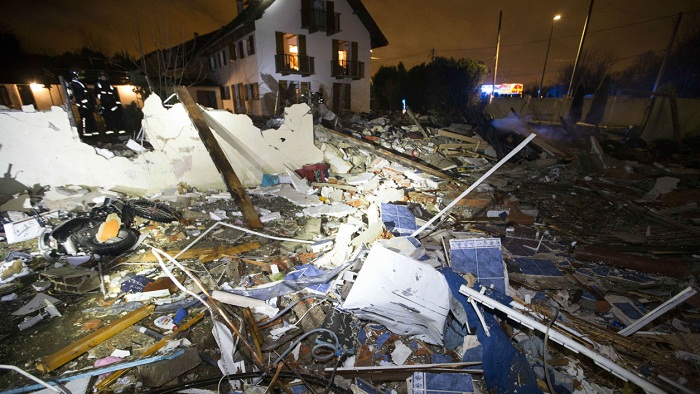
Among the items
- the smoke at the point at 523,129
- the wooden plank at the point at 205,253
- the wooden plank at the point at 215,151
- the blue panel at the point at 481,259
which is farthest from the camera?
the smoke at the point at 523,129

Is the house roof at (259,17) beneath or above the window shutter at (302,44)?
above

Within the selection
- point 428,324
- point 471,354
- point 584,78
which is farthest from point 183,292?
point 584,78

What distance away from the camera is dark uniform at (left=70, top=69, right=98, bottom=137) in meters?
8.37

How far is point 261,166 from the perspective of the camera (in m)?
7.14

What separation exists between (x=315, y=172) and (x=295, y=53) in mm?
15071

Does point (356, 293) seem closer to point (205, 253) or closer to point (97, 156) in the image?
point (205, 253)

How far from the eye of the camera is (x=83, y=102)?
888 centimetres

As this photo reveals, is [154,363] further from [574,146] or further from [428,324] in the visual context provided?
[574,146]

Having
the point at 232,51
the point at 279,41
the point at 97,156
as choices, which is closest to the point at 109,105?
the point at 97,156

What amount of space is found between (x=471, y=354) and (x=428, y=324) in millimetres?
452

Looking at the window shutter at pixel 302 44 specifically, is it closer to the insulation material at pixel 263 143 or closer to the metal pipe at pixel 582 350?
the insulation material at pixel 263 143

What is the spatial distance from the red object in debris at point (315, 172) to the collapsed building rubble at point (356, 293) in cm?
72

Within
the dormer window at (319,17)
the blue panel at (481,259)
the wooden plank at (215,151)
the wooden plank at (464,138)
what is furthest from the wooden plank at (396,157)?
the dormer window at (319,17)

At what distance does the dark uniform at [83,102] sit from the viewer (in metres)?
8.37
